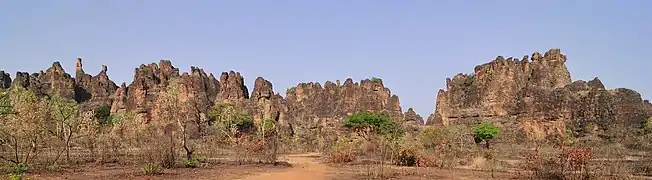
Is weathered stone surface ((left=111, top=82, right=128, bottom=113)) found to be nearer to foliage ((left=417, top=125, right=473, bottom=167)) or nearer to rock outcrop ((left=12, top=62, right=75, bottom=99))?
rock outcrop ((left=12, top=62, right=75, bottom=99))

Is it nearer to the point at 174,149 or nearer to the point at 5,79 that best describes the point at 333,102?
the point at 5,79

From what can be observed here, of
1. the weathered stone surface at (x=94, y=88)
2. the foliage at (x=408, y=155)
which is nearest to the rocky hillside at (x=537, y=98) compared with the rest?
the foliage at (x=408, y=155)

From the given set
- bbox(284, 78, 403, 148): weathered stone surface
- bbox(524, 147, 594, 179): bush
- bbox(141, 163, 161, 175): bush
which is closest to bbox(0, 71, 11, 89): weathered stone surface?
bbox(284, 78, 403, 148): weathered stone surface

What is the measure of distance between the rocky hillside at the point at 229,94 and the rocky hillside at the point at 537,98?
7.87m

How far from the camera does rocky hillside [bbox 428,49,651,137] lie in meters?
57.4

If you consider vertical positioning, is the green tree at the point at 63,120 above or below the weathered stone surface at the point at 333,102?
below

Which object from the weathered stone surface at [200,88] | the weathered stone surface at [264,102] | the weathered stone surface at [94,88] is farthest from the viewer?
the weathered stone surface at [94,88]

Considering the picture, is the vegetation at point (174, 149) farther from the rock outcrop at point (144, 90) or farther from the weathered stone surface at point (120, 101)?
the weathered stone surface at point (120, 101)

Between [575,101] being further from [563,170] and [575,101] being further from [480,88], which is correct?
[563,170]

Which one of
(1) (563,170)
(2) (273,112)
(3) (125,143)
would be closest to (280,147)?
(3) (125,143)

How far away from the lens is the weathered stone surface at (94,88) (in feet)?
290

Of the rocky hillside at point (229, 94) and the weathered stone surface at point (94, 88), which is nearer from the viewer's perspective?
the rocky hillside at point (229, 94)

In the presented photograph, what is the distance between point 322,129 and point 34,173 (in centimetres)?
5742

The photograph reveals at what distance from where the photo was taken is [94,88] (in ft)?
300
